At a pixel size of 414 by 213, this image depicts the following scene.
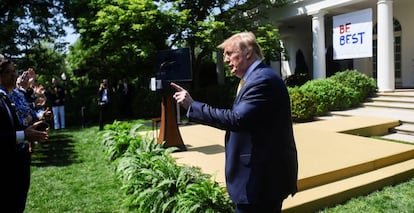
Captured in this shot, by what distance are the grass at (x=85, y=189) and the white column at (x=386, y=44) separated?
26.0ft

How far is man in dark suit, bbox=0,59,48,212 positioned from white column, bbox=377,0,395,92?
11.7m

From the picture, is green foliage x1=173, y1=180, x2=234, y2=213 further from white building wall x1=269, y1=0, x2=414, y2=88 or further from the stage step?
white building wall x1=269, y1=0, x2=414, y2=88

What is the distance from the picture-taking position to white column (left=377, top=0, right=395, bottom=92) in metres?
11.8

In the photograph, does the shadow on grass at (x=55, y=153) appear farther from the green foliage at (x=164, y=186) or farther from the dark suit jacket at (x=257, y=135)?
the dark suit jacket at (x=257, y=135)

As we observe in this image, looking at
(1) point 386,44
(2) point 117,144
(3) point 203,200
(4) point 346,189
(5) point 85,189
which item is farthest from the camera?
(1) point 386,44

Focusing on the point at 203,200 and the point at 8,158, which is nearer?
the point at 8,158

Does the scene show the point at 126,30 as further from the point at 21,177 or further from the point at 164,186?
the point at 21,177

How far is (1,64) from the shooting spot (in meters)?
2.85

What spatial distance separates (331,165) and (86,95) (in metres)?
12.7

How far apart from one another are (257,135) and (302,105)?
28.3ft

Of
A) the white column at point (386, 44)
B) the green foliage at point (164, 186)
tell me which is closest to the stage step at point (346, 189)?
the green foliage at point (164, 186)

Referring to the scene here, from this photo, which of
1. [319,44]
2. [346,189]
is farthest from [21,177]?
[319,44]

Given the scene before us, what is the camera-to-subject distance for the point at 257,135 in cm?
215

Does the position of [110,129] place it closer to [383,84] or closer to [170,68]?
[170,68]
